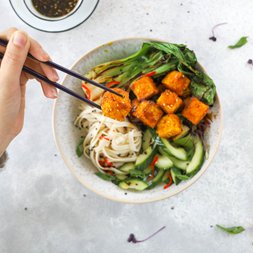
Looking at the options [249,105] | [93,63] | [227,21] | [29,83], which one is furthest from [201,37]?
[29,83]

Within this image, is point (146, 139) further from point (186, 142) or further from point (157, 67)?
point (157, 67)

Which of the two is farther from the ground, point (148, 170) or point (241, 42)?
point (241, 42)

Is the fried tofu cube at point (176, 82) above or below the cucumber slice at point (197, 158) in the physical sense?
above

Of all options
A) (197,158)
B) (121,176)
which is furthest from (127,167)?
(197,158)

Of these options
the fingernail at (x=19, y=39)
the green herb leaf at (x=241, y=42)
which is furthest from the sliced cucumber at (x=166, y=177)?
the fingernail at (x=19, y=39)

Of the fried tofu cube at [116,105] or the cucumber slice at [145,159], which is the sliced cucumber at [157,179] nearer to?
the cucumber slice at [145,159]

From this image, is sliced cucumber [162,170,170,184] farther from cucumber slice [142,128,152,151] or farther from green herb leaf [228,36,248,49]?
green herb leaf [228,36,248,49]

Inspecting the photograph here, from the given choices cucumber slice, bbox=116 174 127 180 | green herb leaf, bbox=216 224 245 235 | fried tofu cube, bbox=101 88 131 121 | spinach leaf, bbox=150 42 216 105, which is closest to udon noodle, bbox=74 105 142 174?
cucumber slice, bbox=116 174 127 180
